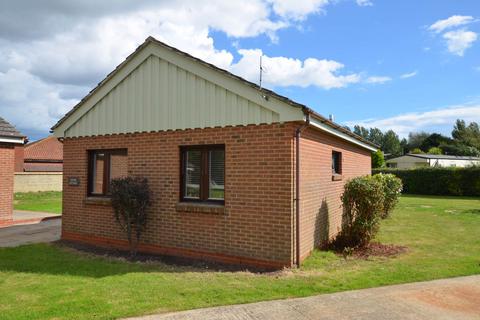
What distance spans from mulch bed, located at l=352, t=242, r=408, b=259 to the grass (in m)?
14.5

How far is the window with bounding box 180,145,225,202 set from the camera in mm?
7812

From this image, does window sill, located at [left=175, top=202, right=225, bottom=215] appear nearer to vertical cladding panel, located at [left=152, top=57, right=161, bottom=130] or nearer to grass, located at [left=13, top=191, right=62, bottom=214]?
vertical cladding panel, located at [left=152, top=57, right=161, bottom=130]

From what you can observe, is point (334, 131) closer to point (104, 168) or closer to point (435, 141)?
point (104, 168)

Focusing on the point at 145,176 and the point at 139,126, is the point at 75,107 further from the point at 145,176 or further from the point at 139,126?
the point at 145,176

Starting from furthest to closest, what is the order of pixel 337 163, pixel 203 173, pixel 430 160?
pixel 430 160
pixel 337 163
pixel 203 173

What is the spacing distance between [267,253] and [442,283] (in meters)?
2.95

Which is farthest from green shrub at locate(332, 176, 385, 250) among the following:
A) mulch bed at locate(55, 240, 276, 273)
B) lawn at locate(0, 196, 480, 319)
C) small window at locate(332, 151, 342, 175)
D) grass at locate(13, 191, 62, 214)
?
grass at locate(13, 191, 62, 214)

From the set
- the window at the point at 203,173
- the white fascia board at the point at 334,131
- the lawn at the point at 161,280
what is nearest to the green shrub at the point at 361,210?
the lawn at the point at 161,280

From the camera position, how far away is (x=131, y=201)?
309 inches

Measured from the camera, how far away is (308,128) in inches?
301

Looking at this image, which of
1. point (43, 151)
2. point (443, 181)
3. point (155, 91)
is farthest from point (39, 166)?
point (443, 181)

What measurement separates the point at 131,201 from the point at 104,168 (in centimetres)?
225

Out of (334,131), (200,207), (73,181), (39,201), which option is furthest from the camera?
(39,201)

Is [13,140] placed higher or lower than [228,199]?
higher
